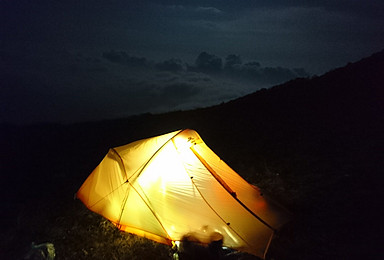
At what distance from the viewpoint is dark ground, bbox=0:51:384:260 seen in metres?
6.39

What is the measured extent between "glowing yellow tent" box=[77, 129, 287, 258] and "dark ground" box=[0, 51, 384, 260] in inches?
18.9

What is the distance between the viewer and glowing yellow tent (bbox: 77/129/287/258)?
6.04m

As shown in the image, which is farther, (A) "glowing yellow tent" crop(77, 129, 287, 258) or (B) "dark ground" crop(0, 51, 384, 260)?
(B) "dark ground" crop(0, 51, 384, 260)

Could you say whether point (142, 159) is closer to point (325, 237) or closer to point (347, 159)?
point (325, 237)

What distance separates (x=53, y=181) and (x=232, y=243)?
9013 mm

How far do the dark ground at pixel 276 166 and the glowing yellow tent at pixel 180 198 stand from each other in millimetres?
480

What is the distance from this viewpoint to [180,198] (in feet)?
21.3

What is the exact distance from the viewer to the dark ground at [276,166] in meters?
6.39

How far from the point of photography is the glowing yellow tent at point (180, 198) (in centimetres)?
604

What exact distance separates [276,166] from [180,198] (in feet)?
15.6

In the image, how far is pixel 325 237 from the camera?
624cm

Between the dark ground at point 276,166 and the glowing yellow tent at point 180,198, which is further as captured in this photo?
the dark ground at point 276,166

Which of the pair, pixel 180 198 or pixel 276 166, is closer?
pixel 180 198

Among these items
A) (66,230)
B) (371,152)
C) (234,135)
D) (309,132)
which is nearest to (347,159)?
(371,152)
